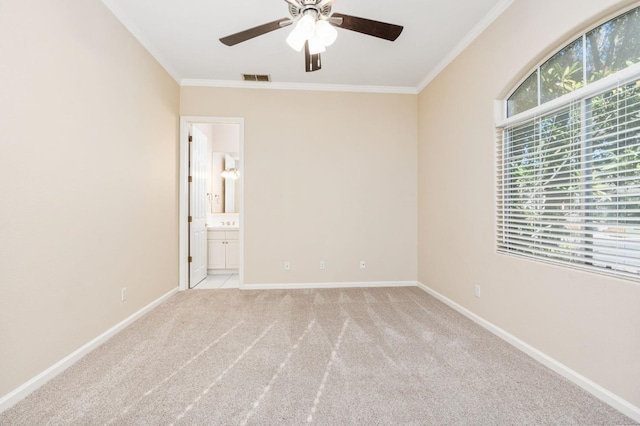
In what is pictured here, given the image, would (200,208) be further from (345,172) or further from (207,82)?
(345,172)

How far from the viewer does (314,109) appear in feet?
13.3

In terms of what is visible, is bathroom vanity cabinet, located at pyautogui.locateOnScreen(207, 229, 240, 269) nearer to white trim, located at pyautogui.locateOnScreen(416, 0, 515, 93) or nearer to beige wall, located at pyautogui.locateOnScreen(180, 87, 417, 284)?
beige wall, located at pyautogui.locateOnScreen(180, 87, 417, 284)

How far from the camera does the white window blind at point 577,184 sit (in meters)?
1.62

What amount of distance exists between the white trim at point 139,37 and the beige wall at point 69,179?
64 mm

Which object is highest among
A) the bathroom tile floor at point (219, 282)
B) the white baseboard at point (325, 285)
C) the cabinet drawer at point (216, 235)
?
the cabinet drawer at point (216, 235)

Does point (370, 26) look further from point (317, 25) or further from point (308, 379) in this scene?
point (308, 379)

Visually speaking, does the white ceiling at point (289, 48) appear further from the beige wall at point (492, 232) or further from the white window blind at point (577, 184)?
the white window blind at point (577, 184)

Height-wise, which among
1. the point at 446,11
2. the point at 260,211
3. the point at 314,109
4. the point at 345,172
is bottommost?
the point at 260,211

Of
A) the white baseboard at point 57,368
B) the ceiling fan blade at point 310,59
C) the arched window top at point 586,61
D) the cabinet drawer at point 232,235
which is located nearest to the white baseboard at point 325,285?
the cabinet drawer at point 232,235

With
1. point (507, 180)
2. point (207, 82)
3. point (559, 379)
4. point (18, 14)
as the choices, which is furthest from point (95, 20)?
point (559, 379)

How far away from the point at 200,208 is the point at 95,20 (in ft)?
8.35

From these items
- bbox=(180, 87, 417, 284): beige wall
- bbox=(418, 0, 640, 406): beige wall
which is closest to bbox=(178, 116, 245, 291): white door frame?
bbox=(180, 87, 417, 284): beige wall

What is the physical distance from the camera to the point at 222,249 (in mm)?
4914

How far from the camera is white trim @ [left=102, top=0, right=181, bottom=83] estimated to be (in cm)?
247
